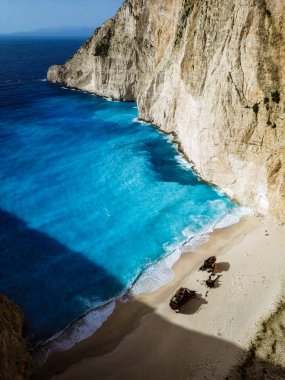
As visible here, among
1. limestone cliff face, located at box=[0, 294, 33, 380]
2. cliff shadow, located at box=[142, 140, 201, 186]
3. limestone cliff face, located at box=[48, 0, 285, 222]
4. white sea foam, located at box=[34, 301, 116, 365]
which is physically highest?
limestone cliff face, located at box=[48, 0, 285, 222]

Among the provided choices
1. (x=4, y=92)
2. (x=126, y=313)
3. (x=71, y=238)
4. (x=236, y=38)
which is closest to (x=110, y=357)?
(x=126, y=313)

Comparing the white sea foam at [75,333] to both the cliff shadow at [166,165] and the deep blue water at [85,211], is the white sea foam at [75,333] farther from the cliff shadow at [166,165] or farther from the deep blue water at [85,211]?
the cliff shadow at [166,165]

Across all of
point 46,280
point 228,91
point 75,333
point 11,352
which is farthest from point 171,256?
point 228,91

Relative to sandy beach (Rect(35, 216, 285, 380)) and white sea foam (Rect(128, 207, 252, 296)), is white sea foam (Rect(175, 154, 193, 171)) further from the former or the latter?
sandy beach (Rect(35, 216, 285, 380))

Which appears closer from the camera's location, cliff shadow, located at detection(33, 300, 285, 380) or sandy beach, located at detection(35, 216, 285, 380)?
cliff shadow, located at detection(33, 300, 285, 380)

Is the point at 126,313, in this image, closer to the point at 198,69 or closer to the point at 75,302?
the point at 75,302

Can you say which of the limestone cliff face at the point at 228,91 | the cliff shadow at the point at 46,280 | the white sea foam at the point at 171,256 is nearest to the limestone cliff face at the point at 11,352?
the cliff shadow at the point at 46,280

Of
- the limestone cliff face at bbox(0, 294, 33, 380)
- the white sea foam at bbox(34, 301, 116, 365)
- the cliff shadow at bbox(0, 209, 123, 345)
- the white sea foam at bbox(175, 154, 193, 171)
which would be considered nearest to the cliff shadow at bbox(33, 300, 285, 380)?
the white sea foam at bbox(34, 301, 116, 365)
